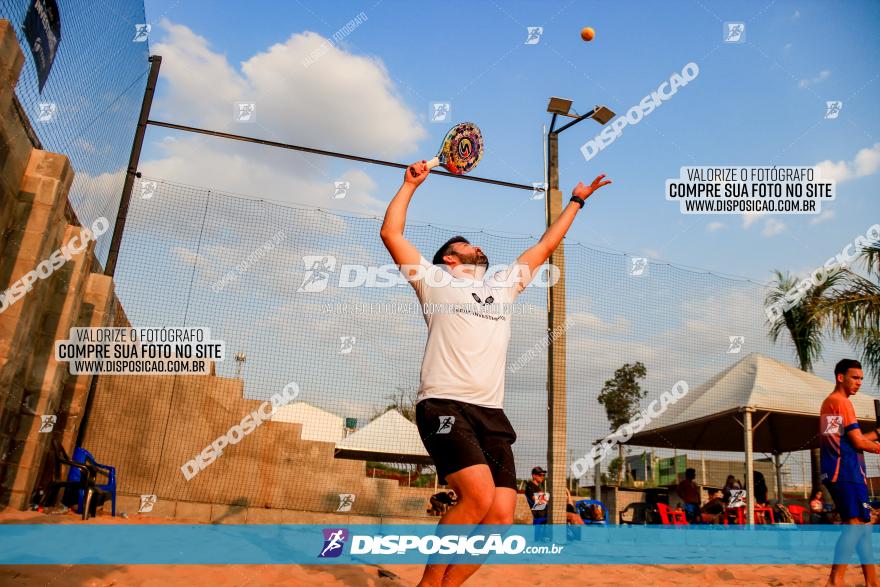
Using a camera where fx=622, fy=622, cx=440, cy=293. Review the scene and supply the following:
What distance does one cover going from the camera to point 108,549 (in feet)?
14.7

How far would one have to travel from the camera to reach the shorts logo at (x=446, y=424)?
267 cm

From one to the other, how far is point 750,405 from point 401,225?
8.68 m

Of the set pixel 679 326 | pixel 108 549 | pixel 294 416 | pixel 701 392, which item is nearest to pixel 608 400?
pixel 701 392

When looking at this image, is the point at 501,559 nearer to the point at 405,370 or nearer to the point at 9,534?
the point at 405,370

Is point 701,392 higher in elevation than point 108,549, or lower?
higher

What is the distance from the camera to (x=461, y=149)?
3.82 metres

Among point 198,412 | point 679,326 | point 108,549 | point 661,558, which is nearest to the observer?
point 108,549

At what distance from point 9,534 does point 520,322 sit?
17.9 feet

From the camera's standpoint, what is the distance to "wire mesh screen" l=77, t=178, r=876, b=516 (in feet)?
24.0

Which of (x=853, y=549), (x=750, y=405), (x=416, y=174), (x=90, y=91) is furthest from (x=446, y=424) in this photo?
(x=750, y=405)

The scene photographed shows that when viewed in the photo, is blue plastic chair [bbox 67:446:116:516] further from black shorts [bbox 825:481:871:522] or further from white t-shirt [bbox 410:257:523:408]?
black shorts [bbox 825:481:871:522]

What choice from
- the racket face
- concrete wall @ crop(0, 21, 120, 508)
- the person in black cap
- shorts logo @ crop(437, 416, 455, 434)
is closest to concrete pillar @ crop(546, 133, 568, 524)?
the person in black cap

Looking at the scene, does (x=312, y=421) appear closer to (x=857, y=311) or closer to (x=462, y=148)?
(x=462, y=148)

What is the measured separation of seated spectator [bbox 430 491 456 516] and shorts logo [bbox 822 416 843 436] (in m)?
6.12
